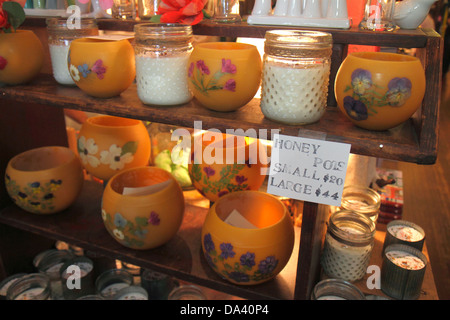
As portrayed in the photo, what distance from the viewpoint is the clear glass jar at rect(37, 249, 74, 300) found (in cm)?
127

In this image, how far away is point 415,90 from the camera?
611mm

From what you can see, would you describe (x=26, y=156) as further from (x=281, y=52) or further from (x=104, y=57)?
(x=281, y=52)

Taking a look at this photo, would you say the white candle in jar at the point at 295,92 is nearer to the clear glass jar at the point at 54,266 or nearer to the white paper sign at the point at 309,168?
the white paper sign at the point at 309,168

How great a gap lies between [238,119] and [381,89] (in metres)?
0.25

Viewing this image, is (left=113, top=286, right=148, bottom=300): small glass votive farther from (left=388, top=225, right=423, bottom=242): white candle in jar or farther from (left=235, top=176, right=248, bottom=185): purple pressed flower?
(left=388, top=225, right=423, bottom=242): white candle in jar

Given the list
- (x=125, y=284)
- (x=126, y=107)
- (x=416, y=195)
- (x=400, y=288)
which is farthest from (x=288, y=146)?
(x=416, y=195)

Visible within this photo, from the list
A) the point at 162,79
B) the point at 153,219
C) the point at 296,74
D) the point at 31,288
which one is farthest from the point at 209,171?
the point at 31,288

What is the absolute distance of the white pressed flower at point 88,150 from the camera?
1.09m

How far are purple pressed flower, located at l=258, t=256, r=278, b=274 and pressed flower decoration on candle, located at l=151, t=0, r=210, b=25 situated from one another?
0.53 metres

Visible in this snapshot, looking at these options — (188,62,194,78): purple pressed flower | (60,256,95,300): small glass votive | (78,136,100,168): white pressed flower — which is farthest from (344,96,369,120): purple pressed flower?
(60,256,95,300): small glass votive

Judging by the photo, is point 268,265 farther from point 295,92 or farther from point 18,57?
point 18,57

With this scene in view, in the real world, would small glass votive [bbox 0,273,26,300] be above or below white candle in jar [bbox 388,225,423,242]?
below
